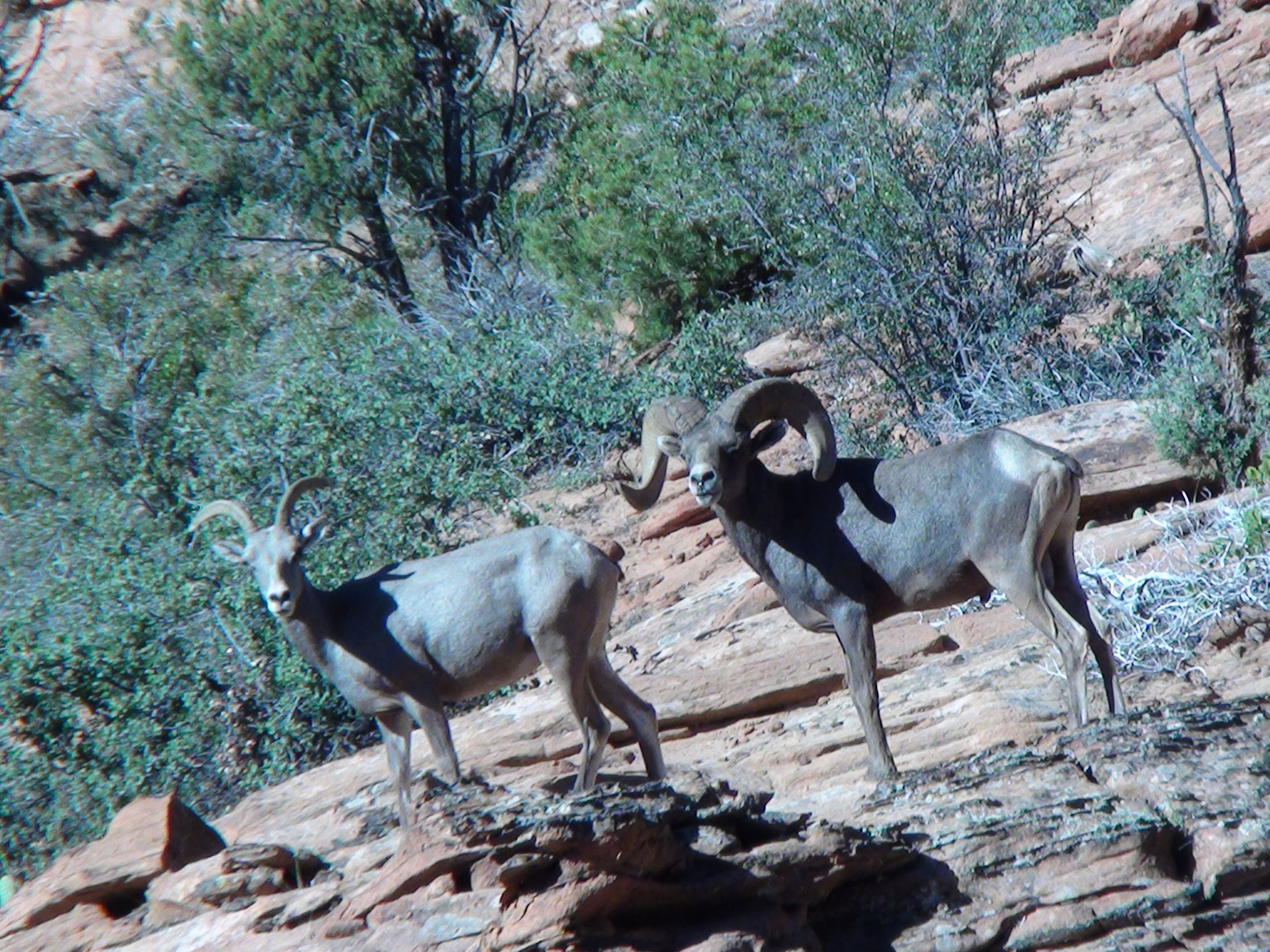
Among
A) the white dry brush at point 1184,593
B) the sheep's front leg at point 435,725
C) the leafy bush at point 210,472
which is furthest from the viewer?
the leafy bush at point 210,472

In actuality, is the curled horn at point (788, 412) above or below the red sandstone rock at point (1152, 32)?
below

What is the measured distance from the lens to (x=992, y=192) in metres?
16.2

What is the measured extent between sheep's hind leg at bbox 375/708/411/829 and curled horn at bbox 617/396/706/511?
1927mm

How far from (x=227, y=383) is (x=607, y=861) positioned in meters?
13.5

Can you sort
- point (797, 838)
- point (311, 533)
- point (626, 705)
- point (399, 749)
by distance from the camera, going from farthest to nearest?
point (311, 533), point (399, 749), point (626, 705), point (797, 838)

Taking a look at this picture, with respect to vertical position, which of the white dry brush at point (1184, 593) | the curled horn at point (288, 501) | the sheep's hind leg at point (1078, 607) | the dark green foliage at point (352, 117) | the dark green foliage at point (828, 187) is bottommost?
the white dry brush at point (1184, 593)

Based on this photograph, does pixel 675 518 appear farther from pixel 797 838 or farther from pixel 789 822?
pixel 797 838

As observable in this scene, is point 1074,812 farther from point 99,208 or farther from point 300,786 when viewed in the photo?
point 99,208

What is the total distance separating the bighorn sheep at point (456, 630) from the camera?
8.15 m

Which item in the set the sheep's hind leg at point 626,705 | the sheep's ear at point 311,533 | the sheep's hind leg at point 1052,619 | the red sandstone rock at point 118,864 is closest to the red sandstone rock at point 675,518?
the sheep's ear at point 311,533

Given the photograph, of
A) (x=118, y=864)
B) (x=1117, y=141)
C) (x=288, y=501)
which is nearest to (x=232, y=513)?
(x=288, y=501)

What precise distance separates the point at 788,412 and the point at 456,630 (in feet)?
A: 7.38

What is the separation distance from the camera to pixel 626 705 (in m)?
8.30

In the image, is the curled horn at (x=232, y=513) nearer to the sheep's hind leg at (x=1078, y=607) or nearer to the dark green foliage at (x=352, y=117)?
the sheep's hind leg at (x=1078, y=607)
